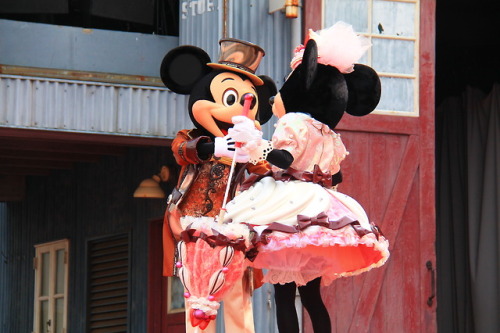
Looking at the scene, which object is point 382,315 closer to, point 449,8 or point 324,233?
point 324,233

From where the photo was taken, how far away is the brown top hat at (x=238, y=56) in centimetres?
689

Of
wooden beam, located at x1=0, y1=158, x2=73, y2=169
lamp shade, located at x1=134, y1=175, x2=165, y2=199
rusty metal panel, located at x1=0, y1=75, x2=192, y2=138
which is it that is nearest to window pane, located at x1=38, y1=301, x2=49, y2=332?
wooden beam, located at x1=0, y1=158, x2=73, y2=169

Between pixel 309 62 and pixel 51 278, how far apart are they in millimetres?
6252

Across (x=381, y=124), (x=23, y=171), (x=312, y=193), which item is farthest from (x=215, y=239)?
(x=23, y=171)

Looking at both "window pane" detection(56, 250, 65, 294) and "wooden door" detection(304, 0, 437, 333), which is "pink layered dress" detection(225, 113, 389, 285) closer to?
"wooden door" detection(304, 0, 437, 333)

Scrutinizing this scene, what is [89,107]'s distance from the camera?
27.7 ft

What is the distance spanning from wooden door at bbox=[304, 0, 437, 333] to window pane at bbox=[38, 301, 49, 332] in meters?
4.57

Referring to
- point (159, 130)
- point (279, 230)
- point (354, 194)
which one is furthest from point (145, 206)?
point (279, 230)

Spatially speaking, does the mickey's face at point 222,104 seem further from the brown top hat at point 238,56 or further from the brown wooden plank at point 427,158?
the brown wooden plank at point 427,158

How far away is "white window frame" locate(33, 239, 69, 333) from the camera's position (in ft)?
37.2

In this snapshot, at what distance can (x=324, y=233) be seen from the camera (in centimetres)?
571

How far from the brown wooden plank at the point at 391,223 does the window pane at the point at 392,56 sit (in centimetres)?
52

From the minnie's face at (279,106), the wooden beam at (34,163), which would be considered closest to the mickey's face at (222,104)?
the minnie's face at (279,106)

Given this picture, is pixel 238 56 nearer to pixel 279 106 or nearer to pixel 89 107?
pixel 279 106
